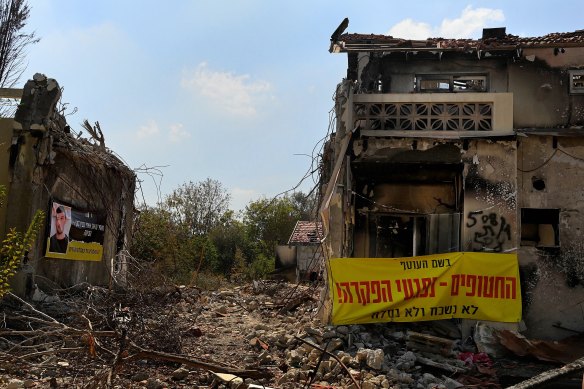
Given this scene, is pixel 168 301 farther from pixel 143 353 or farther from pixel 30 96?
pixel 143 353

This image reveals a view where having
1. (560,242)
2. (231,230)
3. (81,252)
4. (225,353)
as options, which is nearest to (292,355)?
(225,353)

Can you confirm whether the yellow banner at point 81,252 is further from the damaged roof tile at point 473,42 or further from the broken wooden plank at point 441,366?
the broken wooden plank at point 441,366

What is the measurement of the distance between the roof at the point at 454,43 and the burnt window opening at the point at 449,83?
0.78 m

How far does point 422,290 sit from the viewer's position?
10.9m

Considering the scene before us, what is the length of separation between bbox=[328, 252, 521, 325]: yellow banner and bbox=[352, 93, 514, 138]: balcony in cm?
256

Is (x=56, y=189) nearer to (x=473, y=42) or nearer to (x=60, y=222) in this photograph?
(x=60, y=222)

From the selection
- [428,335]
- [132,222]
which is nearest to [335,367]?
Answer: [428,335]

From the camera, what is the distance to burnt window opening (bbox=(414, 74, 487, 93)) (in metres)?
13.7

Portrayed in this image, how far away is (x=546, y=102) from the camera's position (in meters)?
13.0

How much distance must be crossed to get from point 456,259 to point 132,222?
9850 millimetres

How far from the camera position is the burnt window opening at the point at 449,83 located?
13.7 m

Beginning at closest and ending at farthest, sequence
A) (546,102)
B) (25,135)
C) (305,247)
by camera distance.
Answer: (25,135) < (546,102) < (305,247)

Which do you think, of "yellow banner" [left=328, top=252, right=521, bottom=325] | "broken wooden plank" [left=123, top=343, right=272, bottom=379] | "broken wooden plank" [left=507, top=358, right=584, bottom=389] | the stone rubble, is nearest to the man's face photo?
the stone rubble

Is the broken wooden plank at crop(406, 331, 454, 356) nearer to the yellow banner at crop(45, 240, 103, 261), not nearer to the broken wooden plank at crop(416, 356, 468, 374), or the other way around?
the broken wooden plank at crop(416, 356, 468, 374)
